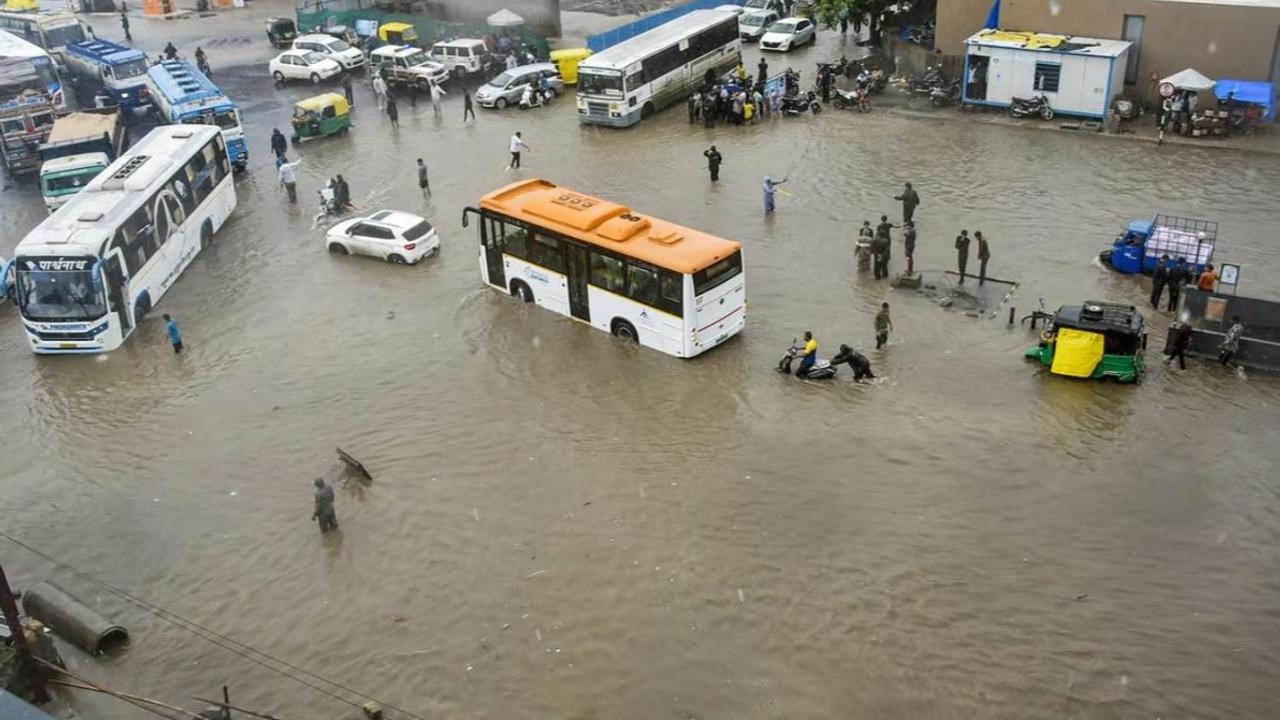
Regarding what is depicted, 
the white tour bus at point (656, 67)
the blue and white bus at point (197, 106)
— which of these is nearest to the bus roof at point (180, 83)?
the blue and white bus at point (197, 106)

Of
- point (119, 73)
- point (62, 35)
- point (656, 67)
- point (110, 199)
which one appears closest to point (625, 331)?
point (110, 199)

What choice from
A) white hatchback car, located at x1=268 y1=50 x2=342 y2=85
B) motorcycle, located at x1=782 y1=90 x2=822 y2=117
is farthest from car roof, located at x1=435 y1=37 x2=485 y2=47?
motorcycle, located at x1=782 y1=90 x2=822 y2=117

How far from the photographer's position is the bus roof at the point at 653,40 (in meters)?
40.4

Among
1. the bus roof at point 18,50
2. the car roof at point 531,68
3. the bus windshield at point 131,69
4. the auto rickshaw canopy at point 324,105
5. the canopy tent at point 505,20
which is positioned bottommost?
the auto rickshaw canopy at point 324,105

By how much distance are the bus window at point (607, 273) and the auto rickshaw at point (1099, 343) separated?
894 cm

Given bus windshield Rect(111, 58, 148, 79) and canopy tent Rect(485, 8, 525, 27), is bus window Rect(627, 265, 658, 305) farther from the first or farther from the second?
bus windshield Rect(111, 58, 148, 79)

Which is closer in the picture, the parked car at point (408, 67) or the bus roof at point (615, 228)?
the bus roof at point (615, 228)

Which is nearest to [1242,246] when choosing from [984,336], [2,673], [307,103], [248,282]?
[984,336]

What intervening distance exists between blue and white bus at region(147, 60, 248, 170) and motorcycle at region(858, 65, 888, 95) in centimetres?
2192

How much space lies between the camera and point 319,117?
135 feet

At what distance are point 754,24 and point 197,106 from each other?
967 inches

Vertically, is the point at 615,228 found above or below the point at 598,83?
above

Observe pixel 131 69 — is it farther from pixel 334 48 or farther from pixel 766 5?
pixel 766 5

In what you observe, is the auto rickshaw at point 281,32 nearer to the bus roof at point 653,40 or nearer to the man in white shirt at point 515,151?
the bus roof at point 653,40
